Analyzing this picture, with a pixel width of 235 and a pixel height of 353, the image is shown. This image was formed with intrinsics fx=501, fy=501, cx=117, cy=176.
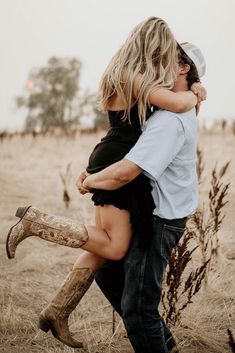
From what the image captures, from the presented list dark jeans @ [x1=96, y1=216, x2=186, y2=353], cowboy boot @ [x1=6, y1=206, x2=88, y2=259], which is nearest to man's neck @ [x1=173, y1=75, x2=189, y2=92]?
dark jeans @ [x1=96, y1=216, x2=186, y2=353]

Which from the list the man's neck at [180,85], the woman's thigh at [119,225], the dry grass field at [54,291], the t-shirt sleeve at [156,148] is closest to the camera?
the t-shirt sleeve at [156,148]

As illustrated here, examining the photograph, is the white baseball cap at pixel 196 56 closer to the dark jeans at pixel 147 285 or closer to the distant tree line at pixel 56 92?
the dark jeans at pixel 147 285

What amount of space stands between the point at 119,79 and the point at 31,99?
114 feet

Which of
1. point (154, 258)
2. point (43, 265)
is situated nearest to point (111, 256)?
point (154, 258)

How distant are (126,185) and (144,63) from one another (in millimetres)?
616

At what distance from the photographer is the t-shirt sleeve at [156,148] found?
238 cm

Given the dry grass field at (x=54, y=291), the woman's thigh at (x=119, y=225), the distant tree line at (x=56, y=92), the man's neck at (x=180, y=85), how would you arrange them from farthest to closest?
the distant tree line at (x=56, y=92), the dry grass field at (x=54, y=291), the man's neck at (x=180, y=85), the woman's thigh at (x=119, y=225)

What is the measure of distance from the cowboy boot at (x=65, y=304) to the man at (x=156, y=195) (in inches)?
14.6

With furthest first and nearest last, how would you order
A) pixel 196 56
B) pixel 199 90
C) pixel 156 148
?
pixel 196 56 < pixel 199 90 < pixel 156 148

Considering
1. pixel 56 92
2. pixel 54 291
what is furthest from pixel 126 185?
pixel 56 92

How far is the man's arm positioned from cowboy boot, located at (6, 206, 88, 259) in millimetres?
274

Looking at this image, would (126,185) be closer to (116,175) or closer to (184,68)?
(116,175)

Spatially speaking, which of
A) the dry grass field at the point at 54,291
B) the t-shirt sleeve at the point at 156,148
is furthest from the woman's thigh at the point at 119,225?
the dry grass field at the point at 54,291

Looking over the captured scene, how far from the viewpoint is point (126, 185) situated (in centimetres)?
254
